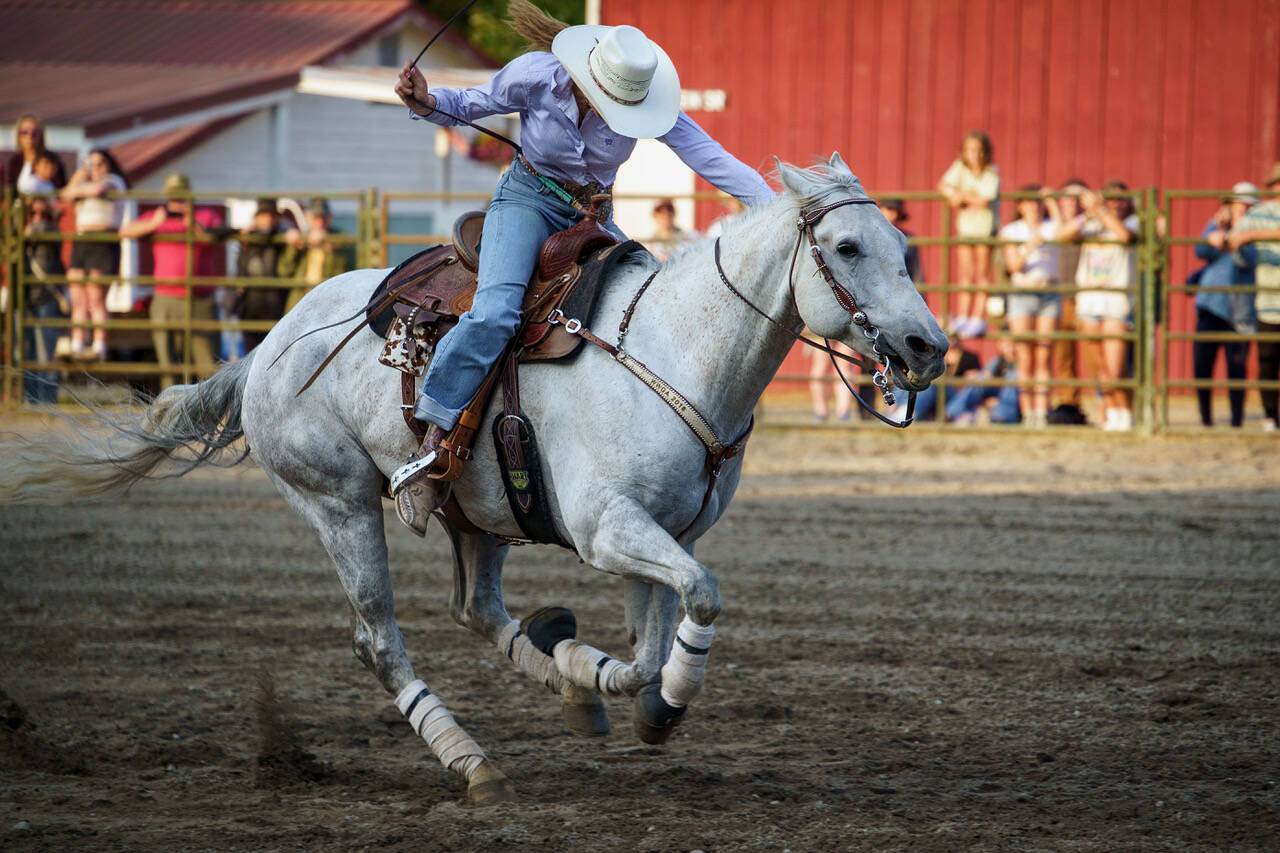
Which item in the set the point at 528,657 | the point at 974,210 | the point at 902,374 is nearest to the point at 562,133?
the point at 902,374

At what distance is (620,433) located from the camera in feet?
13.2

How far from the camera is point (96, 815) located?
4.03 metres

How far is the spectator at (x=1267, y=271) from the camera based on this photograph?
11.9m

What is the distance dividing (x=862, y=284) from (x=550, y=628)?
1.71 m

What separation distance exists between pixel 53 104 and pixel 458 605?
19666mm

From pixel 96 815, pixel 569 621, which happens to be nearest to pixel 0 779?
pixel 96 815

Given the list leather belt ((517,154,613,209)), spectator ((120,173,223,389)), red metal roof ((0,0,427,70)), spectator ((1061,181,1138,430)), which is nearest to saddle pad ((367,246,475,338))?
leather belt ((517,154,613,209))

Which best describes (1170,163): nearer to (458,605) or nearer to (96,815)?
(458,605)

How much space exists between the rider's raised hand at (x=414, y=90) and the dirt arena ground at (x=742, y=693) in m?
2.06

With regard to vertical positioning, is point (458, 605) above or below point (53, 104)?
below

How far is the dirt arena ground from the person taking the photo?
396 centimetres

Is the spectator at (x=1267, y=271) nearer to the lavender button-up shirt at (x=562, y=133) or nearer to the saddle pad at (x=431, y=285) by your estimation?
the lavender button-up shirt at (x=562, y=133)

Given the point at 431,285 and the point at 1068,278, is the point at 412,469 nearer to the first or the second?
the point at 431,285

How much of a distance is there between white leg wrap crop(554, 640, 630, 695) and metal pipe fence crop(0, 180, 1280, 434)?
7833 millimetres
